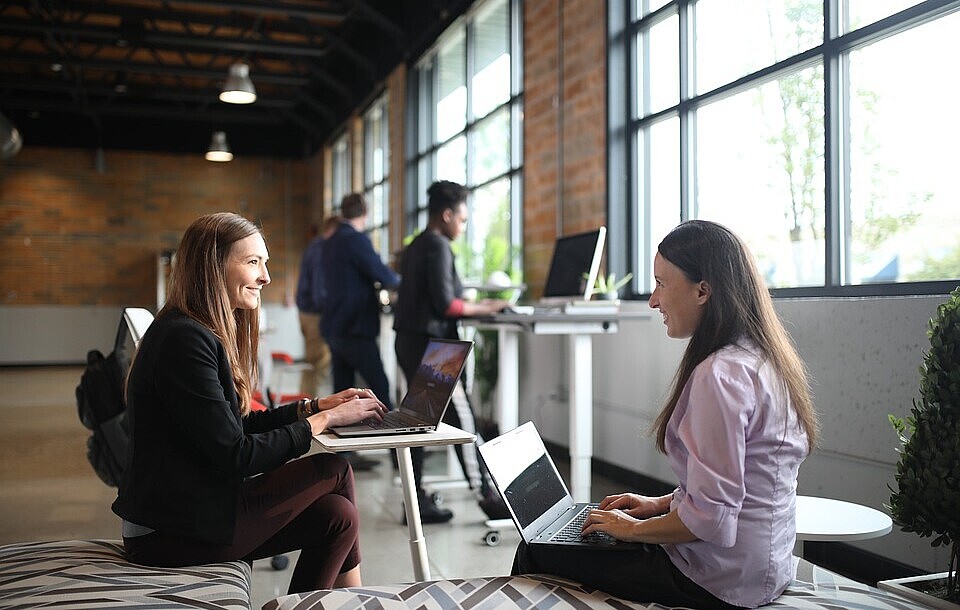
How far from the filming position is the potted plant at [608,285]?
15.1ft

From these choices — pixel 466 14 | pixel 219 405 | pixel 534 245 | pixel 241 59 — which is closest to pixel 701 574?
pixel 219 405

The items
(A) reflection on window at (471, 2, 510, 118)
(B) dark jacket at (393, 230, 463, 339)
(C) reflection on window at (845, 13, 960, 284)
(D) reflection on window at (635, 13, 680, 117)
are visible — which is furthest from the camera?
(A) reflection on window at (471, 2, 510, 118)

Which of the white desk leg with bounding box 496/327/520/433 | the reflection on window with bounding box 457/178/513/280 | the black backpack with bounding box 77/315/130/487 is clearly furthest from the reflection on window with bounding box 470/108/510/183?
the black backpack with bounding box 77/315/130/487

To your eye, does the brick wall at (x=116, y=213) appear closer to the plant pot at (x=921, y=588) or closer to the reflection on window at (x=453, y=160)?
the reflection on window at (x=453, y=160)

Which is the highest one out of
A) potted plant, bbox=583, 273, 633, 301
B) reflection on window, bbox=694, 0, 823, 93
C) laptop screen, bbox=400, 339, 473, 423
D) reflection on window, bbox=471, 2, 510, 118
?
reflection on window, bbox=471, 2, 510, 118

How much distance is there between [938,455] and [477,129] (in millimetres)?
6000

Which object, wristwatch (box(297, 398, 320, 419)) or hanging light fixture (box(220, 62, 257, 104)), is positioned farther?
hanging light fixture (box(220, 62, 257, 104))

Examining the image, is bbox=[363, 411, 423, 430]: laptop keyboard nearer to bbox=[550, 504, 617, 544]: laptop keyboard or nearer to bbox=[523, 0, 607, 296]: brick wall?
bbox=[550, 504, 617, 544]: laptop keyboard

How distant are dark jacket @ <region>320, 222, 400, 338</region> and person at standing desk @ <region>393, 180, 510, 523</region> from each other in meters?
0.67

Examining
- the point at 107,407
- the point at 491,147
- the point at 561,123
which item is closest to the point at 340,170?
the point at 491,147

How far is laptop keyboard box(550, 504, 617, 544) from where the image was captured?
193 cm

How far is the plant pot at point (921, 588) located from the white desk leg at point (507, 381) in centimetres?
230

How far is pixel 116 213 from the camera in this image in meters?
14.9

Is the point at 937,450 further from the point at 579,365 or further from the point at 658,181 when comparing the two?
the point at 658,181
